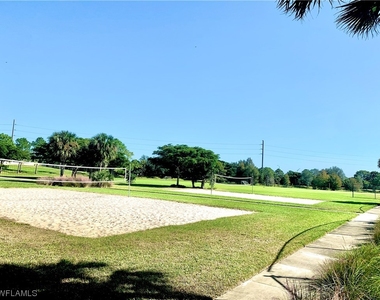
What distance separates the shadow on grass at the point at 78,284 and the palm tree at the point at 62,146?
138 feet

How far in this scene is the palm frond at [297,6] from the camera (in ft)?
13.8

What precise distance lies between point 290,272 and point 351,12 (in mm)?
4099

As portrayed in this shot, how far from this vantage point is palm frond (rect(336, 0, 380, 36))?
12.9 ft

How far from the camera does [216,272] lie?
440 centimetres

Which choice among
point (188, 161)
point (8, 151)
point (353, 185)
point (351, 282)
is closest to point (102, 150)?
point (188, 161)

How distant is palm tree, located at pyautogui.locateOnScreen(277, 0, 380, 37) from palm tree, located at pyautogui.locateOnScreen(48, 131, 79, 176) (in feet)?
144

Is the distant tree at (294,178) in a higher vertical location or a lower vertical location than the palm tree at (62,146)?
lower

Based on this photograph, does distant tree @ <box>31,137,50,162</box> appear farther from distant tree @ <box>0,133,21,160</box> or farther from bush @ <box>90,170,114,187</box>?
bush @ <box>90,170,114,187</box>

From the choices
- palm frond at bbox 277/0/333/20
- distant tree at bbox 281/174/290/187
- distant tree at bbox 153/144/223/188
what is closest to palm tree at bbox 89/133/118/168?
distant tree at bbox 153/144/223/188

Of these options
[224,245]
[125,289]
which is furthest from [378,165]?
[125,289]

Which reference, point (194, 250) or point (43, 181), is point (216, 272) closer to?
point (194, 250)

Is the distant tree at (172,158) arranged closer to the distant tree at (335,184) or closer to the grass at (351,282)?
the grass at (351,282)

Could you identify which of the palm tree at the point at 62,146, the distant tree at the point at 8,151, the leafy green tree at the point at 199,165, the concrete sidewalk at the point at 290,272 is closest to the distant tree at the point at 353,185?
the leafy green tree at the point at 199,165

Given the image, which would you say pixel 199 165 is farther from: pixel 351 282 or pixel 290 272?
pixel 351 282
